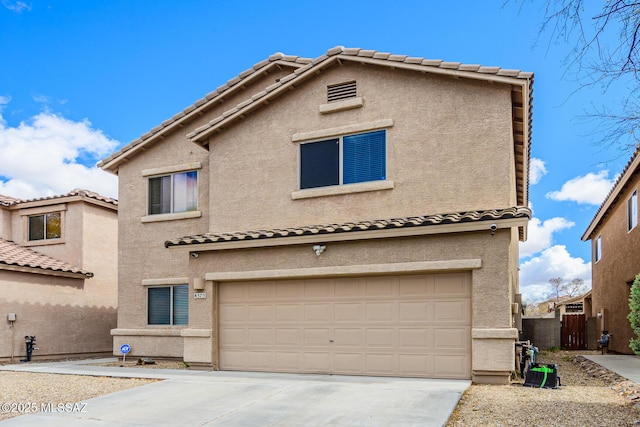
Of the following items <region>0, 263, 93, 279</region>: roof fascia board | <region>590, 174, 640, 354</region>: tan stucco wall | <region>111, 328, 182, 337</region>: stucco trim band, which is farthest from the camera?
<region>590, 174, 640, 354</region>: tan stucco wall

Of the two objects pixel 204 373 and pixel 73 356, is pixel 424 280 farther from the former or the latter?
pixel 73 356

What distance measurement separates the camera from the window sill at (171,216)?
16891 millimetres

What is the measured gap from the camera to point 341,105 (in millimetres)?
14375

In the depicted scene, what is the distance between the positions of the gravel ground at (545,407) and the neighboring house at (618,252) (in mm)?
8470

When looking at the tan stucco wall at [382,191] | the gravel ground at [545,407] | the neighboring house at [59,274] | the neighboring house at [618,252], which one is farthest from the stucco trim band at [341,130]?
the neighboring house at [59,274]

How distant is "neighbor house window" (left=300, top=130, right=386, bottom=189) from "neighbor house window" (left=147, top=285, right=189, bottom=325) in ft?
17.5

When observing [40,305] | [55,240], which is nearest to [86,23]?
[55,240]

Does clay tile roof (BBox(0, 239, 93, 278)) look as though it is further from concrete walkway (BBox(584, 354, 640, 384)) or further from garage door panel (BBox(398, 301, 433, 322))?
concrete walkway (BBox(584, 354, 640, 384))

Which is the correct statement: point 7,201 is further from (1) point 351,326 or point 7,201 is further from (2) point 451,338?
(2) point 451,338

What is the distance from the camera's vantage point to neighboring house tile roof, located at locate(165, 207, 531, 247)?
453 inches

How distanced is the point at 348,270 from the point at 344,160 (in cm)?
295

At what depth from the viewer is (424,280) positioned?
40.6ft

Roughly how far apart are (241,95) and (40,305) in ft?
31.8

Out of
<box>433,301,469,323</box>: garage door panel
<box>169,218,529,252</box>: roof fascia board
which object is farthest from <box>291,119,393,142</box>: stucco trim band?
<box>433,301,469,323</box>: garage door panel
